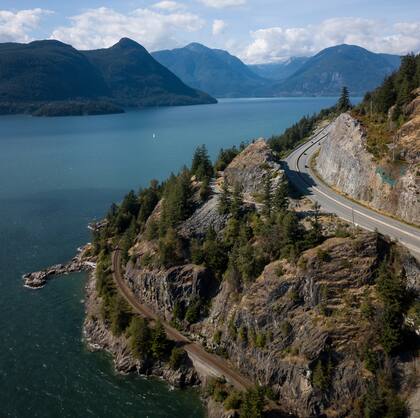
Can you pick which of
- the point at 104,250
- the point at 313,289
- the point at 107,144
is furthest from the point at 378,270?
the point at 107,144

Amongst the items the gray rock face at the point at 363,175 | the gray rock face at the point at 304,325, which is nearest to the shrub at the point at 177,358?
the gray rock face at the point at 304,325

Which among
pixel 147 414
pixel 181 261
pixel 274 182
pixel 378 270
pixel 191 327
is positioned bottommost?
pixel 147 414

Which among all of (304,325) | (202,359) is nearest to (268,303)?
(304,325)

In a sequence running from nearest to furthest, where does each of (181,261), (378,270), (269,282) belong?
1. (378,270)
2. (269,282)
3. (181,261)

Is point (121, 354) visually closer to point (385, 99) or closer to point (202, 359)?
point (202, 359)

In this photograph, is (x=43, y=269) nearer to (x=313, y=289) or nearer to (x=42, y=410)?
(x=42, y=410)
